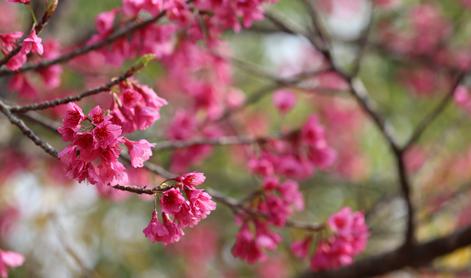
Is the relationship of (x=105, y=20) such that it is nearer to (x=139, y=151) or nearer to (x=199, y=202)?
(x=139, y=151)

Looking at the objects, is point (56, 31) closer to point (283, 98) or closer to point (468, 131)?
point (283, 98)

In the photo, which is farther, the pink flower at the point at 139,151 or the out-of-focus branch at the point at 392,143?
the out-of-focus branch at the point at 392,143

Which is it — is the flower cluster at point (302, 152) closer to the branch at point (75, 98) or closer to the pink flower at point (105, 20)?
the pink flower at point (105, 20)

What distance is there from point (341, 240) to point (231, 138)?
0.72 meters

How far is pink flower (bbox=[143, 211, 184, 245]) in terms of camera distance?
1.64 metres

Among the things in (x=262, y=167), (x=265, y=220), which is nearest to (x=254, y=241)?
(x=265, y=220)

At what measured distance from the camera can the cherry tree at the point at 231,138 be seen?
177cm

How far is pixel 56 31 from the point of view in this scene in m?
4.11

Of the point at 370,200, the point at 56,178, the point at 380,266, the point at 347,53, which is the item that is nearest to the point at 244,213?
the point at 380,266

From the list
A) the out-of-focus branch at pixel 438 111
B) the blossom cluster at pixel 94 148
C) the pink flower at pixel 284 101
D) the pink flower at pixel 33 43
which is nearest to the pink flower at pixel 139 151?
the blossom cluster at pixel 94 148

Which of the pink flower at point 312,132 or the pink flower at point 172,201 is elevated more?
the pink flower at point 172,201

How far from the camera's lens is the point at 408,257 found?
8.88 ft

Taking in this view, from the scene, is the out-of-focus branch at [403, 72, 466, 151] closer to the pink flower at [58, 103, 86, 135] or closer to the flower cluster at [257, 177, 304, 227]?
the flower cluster at [257, 177, 304, 227]

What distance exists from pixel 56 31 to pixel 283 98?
69.2 inches
